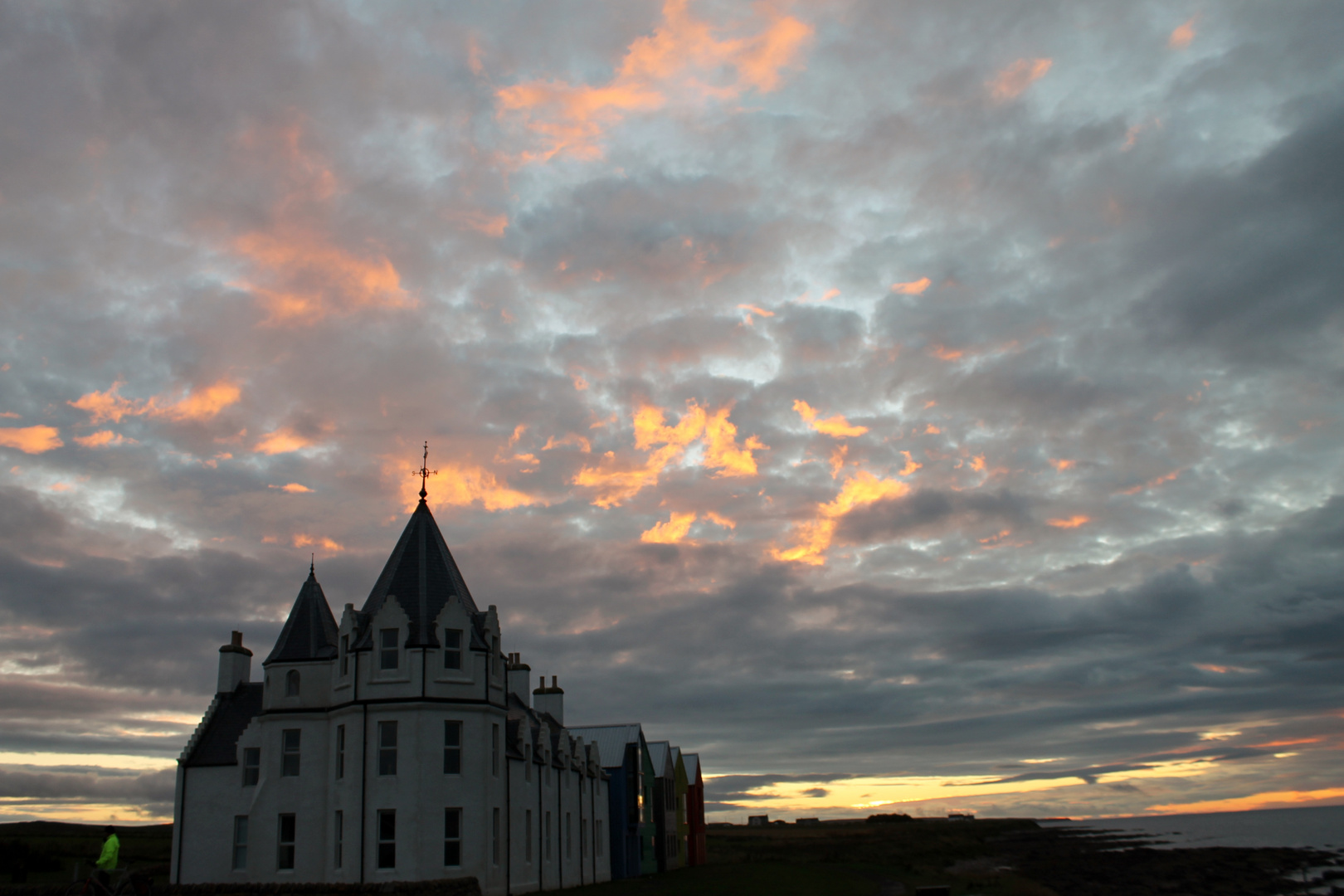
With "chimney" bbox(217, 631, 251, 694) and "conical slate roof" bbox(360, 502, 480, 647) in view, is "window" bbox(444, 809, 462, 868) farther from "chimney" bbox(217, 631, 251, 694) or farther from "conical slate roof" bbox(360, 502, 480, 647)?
"chimney" bbox(217, 631, 251, 694)

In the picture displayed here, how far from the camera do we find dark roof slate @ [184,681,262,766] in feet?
136

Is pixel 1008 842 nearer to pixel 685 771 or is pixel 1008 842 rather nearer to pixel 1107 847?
pixel 1107 847

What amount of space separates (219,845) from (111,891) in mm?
16515

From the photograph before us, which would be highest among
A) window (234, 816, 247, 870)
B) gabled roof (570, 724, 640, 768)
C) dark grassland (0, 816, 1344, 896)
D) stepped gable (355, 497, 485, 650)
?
stepped gable (355, 497, 485, 650)

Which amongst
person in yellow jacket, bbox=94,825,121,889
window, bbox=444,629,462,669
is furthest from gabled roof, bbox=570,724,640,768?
person in yellow jacket, bbox=94,825,121,889

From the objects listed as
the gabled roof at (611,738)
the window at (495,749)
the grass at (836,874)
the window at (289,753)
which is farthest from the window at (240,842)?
the gabled roof at (611,738)

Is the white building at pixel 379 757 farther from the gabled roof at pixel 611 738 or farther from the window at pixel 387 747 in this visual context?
the gabled roof at pixel 611 738

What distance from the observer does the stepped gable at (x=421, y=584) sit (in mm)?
37438

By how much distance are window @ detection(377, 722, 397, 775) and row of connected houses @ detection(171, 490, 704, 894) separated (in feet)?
0.15

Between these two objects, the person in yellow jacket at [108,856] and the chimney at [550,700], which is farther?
the chimney at [550,700]

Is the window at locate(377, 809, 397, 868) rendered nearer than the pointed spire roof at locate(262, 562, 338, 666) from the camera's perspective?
Yes

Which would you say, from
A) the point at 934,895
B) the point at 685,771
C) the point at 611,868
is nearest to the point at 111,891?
the point at 934,895

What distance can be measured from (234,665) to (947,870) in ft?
194

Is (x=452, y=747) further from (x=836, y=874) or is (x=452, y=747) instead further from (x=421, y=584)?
(x=836, y=874)
